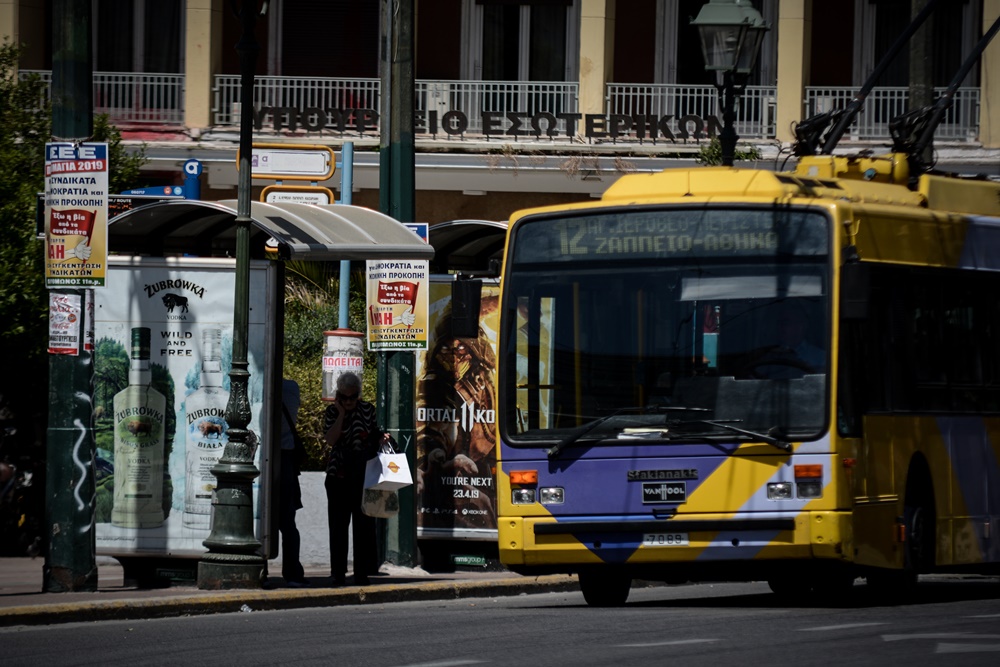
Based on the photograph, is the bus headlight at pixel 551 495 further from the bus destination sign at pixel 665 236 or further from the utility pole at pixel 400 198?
the utility pole at pixel 400 198

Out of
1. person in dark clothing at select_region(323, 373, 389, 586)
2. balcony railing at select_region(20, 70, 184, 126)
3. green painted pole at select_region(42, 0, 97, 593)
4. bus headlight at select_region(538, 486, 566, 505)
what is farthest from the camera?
balcony railing at select_region(20, 70, 184, 126)

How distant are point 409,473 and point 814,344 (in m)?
4.12

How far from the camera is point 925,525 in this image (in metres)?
13.5

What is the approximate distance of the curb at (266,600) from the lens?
39.4ft

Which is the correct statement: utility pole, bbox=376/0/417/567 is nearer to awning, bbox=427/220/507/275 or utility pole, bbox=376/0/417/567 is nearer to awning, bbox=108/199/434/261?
awning, bbox=427/220/507/275

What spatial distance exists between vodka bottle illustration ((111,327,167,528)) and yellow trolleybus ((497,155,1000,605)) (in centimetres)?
310

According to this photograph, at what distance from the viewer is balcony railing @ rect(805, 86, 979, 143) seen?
27.3m

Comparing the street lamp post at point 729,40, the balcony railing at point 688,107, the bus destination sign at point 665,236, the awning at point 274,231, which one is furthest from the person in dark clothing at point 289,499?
the balcony railing at point 688,107

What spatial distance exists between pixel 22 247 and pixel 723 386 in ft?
25.7

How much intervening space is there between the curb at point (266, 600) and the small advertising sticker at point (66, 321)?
2.05 m

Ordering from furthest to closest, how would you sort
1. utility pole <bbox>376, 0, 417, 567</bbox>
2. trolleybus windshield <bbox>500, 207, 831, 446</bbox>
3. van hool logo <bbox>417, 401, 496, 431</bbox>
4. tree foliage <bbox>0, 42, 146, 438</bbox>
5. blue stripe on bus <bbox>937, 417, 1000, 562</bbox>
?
tree foliage <bbox>0, 42, 146, 438</bbox>
van hool logo <bbox>417, 401, 496, 431</bbox>
utility pole <bbox>376, 0, 417, 567</bbox>
blue stripe on bus <bbox>937, 417, 1000, 562</bbox>
trolleybus windshield <bbox>500, 207, 831, 446</bbox>

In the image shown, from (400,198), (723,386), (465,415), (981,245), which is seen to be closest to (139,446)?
(465,415)

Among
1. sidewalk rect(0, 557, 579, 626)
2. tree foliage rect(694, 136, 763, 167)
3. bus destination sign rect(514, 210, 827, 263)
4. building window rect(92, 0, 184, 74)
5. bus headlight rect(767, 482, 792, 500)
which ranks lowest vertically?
sidewalk rect(0, 557, 579, 626)

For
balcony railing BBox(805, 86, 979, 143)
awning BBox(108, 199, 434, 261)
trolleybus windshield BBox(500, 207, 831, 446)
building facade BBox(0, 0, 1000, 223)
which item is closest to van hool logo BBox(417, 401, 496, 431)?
awning BBox(108, 199, 434, 261)
